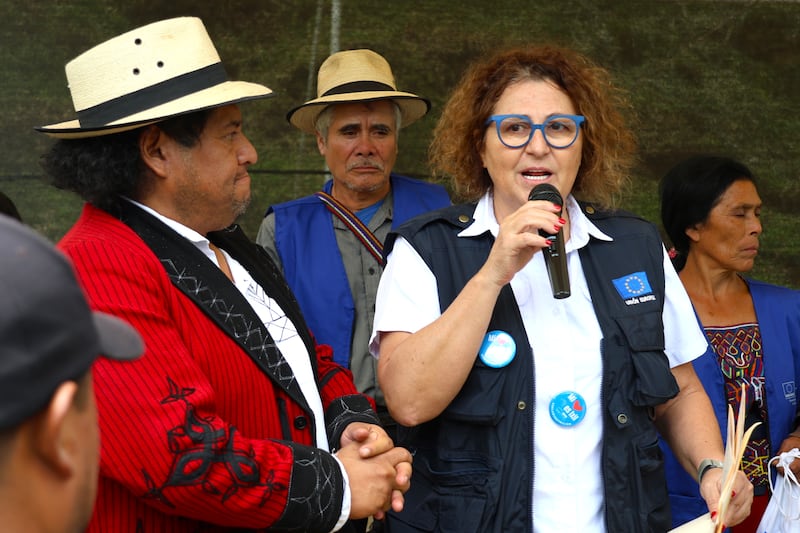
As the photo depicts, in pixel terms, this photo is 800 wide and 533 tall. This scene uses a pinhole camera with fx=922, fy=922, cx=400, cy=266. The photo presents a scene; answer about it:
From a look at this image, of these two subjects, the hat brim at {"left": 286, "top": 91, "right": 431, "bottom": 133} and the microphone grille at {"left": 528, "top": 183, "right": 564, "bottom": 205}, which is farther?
the hat brim at {"left": 286, "top": 91, "right": 431, "bottom": 133}

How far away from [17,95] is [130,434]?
3.07 metres

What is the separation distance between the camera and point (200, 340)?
65.7 inches

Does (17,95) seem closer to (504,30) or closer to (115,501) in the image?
(504,30)

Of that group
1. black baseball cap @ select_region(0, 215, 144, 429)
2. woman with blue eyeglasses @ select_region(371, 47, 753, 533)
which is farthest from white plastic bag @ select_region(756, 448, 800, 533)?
black baseball cap @ select_region(0, 215, 144, 429)

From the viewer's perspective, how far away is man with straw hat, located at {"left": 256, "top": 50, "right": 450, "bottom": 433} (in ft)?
10.2

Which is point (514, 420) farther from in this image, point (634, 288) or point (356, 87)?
point (356, 87)

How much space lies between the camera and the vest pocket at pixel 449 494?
1812 millimetres

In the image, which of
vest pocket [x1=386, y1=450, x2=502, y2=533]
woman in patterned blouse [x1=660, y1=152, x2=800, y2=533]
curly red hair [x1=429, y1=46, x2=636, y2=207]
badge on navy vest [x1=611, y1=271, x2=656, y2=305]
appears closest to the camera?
vest pocket [x1=386, y1=450, x2=502, y2=533]

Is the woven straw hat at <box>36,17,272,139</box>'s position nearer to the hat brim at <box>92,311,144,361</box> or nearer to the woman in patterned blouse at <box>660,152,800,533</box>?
the hat brim at <box>92,311,144,361</box>

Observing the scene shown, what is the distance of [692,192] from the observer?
3475 millimetres

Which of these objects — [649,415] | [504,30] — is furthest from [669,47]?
[649,415]

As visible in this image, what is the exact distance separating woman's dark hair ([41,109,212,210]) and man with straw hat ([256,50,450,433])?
135 centimetres

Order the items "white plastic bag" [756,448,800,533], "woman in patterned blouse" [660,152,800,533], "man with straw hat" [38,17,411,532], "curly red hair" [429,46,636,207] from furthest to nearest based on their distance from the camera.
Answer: "woman in patterned blouse" [660,152,800,533]
"white plastic bag" [756,448,800,533]
"curly red hair" [429,46,636,207]
"man with straw hat" [38,17,411,532]

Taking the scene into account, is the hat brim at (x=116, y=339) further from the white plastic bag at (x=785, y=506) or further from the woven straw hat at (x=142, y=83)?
the white plastic bag at (x=785, y=506)
